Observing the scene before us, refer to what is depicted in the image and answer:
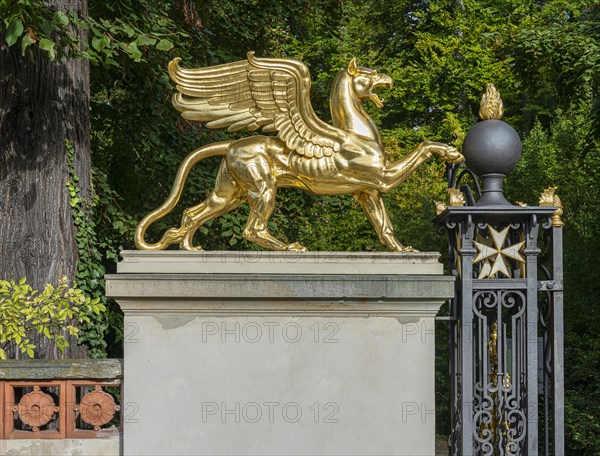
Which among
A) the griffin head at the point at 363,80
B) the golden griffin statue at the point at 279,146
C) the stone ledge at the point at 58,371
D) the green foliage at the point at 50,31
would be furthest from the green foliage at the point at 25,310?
the griffin head at the point at 363,80

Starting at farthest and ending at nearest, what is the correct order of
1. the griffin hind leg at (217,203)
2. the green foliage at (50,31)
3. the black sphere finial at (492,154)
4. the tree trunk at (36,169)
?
the tree trunk at (36,169) < the green foliage at (50,31) < the griffin hind leg at (217,203) < the black sphere finial at (492,154)

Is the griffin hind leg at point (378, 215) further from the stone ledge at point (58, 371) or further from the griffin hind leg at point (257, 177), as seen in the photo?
the stone ledge at point (58, 371)

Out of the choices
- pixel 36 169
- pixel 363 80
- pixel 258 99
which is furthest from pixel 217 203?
pixel 36 169

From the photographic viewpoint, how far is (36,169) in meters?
8.45

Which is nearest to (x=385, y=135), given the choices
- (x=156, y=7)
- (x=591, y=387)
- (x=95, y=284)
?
(x=591, y=387)

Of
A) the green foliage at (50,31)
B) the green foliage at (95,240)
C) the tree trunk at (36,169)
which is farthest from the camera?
the green foliage at (95,240)

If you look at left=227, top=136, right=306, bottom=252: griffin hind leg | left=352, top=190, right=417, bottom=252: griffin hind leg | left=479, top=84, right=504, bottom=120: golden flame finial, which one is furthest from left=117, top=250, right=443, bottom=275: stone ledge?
left=479, top=84, right=504, bottom=120: golden flame finial

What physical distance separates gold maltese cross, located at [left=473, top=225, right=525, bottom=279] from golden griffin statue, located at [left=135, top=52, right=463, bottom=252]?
1.77ft

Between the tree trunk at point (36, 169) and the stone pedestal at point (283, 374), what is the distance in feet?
11.2

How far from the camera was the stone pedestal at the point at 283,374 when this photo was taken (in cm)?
508

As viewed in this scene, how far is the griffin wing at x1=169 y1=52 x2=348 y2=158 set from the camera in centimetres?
554

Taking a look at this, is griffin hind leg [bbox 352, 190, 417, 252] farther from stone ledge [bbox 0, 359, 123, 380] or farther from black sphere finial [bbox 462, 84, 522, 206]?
stone ledge [bbox 0, 359, 123, 380]

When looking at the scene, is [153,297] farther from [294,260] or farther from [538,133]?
[538,133]

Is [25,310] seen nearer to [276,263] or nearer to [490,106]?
[276,263]
